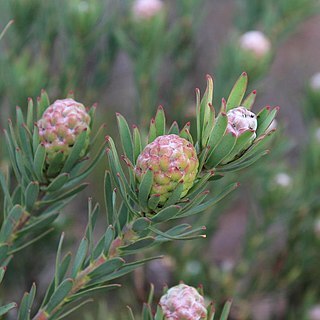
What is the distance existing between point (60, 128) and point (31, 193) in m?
0.09

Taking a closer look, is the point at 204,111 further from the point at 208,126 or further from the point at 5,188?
the point at 5,188

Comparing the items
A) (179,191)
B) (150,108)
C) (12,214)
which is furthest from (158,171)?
(150,108)

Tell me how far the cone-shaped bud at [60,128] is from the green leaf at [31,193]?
0.11ft

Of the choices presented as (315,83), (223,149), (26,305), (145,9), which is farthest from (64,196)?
(315,83)

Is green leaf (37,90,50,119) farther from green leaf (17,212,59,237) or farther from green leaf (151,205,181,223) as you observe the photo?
green leaf (151,205,181,223)

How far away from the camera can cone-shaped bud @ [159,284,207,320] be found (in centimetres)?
72

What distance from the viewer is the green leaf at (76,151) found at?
73cm

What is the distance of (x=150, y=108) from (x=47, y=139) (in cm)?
80

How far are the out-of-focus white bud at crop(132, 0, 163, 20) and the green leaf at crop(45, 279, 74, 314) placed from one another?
0.85m

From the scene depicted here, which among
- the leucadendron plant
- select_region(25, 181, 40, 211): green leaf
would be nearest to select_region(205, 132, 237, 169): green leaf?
the leucadendron plant

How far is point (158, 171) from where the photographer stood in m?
0.62

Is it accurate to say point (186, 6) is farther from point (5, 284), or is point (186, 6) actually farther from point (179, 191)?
point (179, 191)

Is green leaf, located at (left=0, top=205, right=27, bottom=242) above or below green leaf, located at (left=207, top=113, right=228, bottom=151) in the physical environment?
below

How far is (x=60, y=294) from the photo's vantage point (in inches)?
28.3
